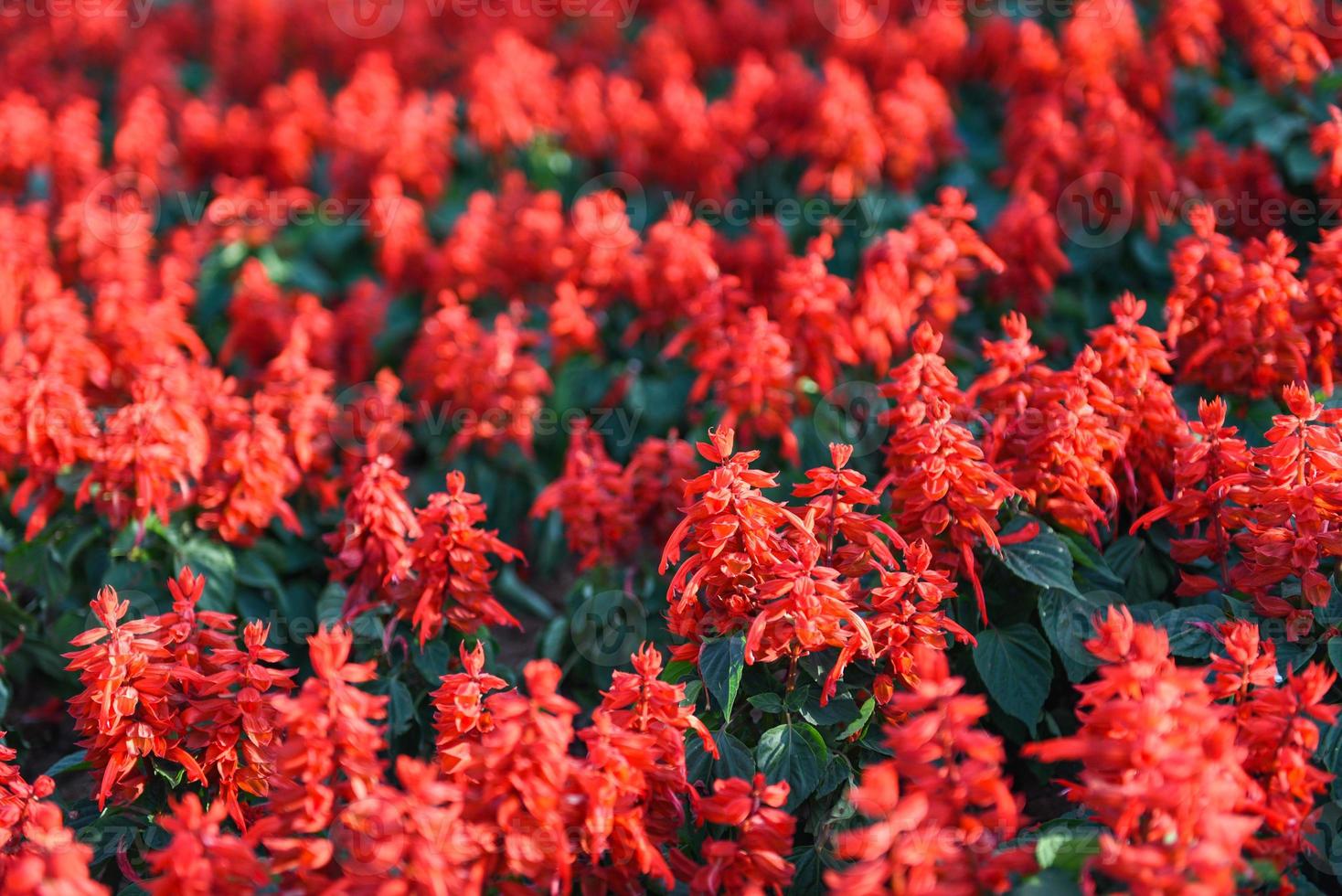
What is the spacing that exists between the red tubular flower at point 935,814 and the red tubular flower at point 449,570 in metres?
1.05

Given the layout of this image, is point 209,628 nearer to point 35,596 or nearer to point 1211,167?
point 35,596

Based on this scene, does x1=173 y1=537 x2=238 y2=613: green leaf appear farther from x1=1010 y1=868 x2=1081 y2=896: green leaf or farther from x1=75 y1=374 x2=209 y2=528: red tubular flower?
x1=1010 y1=868 x2=1081 y2=896: green leaf

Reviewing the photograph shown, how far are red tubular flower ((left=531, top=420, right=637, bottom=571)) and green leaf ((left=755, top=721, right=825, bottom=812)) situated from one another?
2.55ft

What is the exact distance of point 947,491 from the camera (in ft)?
7.03

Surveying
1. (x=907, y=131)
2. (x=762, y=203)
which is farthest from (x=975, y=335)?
(x=762, y=203)

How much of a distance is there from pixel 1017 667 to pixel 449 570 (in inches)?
48.4

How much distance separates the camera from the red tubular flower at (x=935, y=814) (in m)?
1.49

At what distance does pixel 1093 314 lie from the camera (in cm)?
342

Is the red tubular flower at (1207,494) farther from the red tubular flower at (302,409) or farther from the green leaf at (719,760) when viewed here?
the red tubular flower at (302,409)

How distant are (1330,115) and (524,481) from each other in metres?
2.84
